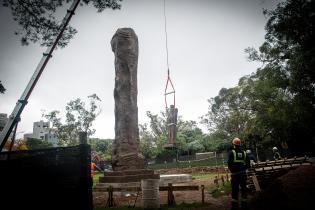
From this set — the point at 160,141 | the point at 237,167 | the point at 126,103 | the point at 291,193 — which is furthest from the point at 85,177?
the point at 160,141

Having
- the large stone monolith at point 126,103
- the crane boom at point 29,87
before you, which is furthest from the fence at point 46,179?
the large stone monolith at point 126,103

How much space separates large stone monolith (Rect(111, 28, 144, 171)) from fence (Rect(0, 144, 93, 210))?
31.1 feet

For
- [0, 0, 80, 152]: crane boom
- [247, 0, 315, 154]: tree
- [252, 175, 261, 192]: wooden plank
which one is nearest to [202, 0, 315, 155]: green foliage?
[247, 0, 315, 154]: tree

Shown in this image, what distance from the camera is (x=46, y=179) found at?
5.23 m

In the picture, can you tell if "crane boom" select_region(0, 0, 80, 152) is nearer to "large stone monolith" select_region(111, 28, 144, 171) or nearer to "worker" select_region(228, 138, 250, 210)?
"large stone monolith" select_region(111, 28, 144, 171)

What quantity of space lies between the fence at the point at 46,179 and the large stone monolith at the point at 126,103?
31.1 ft

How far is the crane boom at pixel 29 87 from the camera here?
8.67 m

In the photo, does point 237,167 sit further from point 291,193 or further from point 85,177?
point 85,177

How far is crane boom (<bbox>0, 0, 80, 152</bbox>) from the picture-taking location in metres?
8.67

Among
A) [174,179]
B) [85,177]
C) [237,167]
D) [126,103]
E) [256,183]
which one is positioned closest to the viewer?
[85,177]

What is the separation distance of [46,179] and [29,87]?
5.70 metres

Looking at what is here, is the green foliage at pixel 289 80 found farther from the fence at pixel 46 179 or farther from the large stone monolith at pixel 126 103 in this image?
the fence at pixel 46 179

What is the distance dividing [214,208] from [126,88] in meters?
9.18

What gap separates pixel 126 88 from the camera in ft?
53.7
